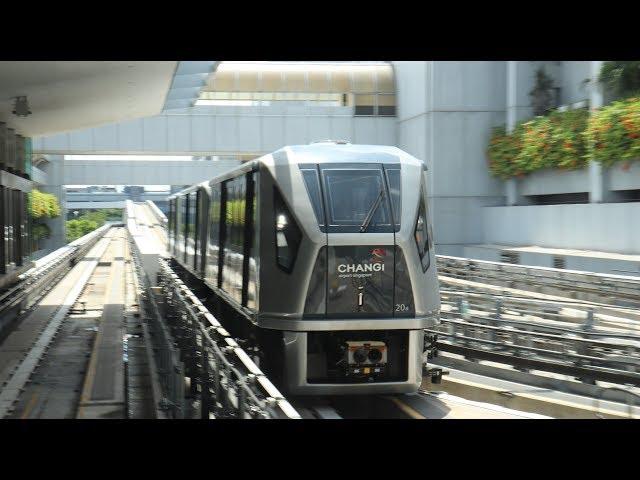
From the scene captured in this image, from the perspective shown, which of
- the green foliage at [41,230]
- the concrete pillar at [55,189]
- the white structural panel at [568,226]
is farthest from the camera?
the concrete pillar at [55,189]

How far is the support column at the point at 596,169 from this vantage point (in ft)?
92.6

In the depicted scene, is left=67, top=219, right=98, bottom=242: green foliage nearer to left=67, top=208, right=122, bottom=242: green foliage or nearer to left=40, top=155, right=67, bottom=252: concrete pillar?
left=67, top=208, right=122, bottom=242: green foliage

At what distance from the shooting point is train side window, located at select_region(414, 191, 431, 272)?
453 inches

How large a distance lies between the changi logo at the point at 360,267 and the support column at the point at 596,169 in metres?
18.6

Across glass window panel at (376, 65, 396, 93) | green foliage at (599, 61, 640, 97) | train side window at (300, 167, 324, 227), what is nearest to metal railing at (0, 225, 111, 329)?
train side window at (300, 167, 324, 227)

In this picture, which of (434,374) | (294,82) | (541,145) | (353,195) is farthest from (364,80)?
(353,195)

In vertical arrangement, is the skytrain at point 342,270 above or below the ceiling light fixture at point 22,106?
below

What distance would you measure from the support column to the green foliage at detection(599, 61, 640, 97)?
0.55 m

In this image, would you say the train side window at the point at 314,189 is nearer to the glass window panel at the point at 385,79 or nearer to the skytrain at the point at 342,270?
the skytrain at the point at 342,270

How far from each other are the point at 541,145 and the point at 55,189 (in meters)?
35.4

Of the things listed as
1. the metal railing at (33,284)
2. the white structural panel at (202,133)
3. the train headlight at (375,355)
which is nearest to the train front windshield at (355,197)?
the train headlight at (375,355)
